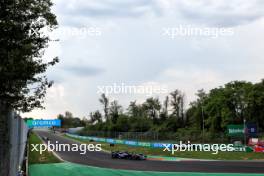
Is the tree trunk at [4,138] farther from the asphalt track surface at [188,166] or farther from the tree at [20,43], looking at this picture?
the asphalt track surface at [188,166]

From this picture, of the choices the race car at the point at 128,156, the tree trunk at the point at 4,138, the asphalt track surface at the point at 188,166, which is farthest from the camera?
the race car at the point at 128,156

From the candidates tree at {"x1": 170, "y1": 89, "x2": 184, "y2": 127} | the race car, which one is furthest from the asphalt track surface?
tree at {"x1": 170, "y1": 89, "x2": 184, "y2": 127}

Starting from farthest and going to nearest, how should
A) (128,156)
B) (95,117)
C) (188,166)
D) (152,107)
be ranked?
(95,117)
(152,107)
(128,156)
(188,166)

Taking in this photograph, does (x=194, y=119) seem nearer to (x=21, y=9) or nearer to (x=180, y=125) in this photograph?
(x=180, y=125)

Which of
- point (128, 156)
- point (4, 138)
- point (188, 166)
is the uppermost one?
point (4, 138)

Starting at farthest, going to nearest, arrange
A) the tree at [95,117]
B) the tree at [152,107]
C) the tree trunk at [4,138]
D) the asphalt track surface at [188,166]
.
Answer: the tree at [95,117]
the tree at [152,107]
the asphalt track surface at [188,166]
the tree trunk at [4,138]

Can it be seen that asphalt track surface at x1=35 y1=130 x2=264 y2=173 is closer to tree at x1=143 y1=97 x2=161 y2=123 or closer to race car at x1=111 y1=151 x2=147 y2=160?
race car at x1=111 y1=151 x2=147 y2=160

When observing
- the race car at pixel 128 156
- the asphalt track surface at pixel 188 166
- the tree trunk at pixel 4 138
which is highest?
the tree trunk at pixel 4 138


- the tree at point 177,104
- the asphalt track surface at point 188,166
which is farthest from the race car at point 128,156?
the tree at point 177,104

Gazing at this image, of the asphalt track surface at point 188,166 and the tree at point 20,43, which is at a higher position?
the tree at point 20,43

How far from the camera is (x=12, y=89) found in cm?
1038

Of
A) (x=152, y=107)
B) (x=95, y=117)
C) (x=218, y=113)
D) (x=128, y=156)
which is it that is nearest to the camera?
(x=128, y=156)

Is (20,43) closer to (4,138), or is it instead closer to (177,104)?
(4,138)

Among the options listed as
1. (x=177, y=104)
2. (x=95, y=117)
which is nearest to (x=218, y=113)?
(x=177, y=104)
